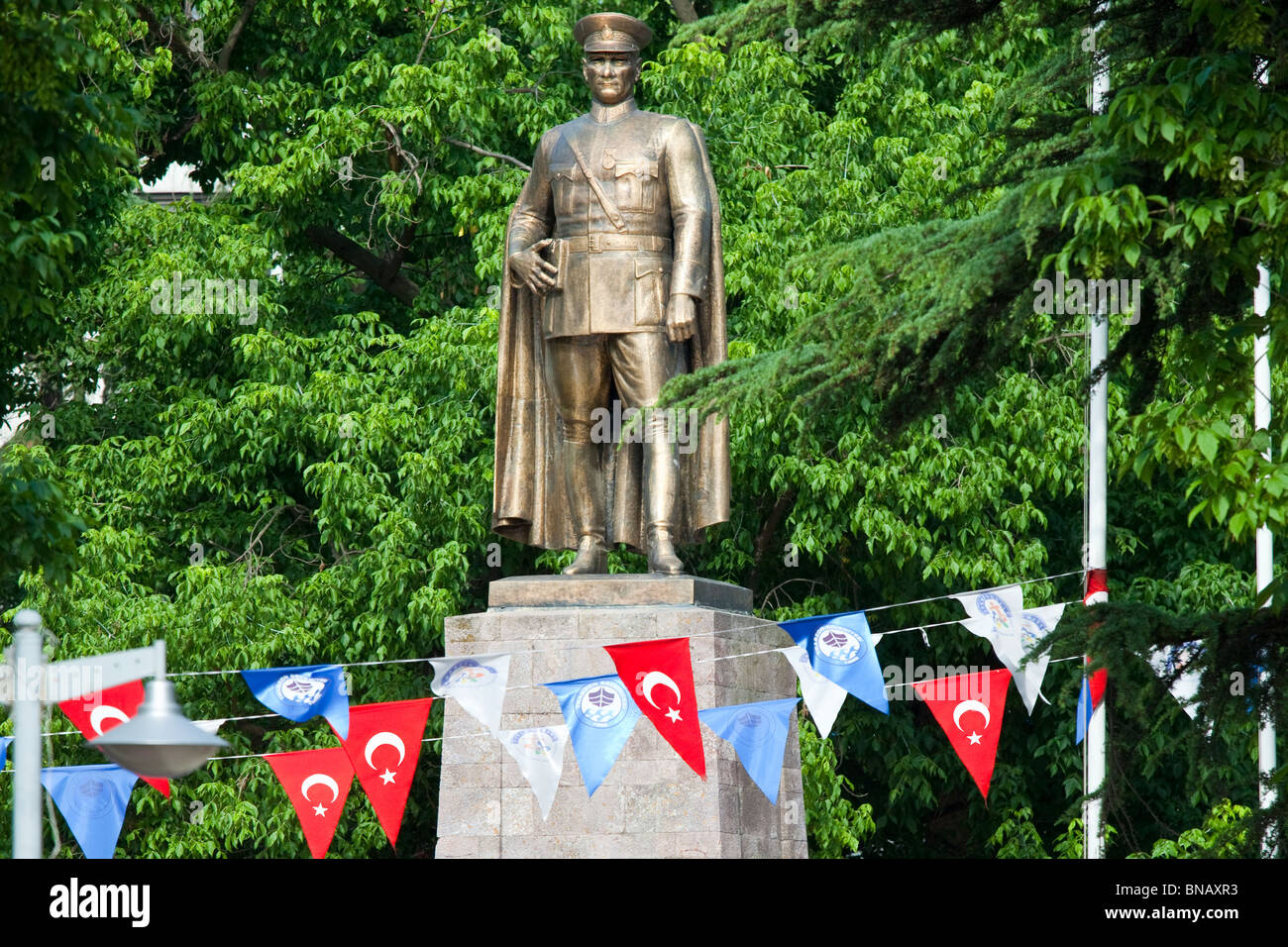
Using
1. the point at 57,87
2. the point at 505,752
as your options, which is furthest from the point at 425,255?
the point at 57,87

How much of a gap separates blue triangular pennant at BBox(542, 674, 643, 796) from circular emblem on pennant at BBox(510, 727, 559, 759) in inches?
4.8

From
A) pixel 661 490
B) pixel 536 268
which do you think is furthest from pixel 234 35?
pixel 661 490

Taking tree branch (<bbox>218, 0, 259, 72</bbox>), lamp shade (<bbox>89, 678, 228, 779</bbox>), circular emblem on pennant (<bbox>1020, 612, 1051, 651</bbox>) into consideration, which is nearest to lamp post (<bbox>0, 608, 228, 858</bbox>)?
lamp shade (<bbox>89, 678, 228, 779</bbox>)

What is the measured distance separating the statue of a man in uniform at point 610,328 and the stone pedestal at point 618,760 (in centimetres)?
35

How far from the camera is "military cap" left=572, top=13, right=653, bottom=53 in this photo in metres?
11.8

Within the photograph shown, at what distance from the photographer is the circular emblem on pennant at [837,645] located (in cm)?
1177

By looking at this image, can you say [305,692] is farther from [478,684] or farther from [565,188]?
[565,188]

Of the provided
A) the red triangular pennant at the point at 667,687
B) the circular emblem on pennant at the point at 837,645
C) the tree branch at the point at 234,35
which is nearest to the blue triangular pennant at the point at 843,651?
the circular emblem on pennant at the point at 837,645

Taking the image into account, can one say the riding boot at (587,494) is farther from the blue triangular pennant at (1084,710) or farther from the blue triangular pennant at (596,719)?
the blue triangular pennant at (1084,710)

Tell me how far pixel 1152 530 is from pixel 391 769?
8.55 metres

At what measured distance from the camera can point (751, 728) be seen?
11.0 metres

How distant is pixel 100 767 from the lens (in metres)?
11.9

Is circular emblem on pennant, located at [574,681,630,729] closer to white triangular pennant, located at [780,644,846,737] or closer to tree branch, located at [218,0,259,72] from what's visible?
white triangular pennant, located at [780,644,846,737]

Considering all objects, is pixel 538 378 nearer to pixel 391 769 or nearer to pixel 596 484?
pixel 596 484
